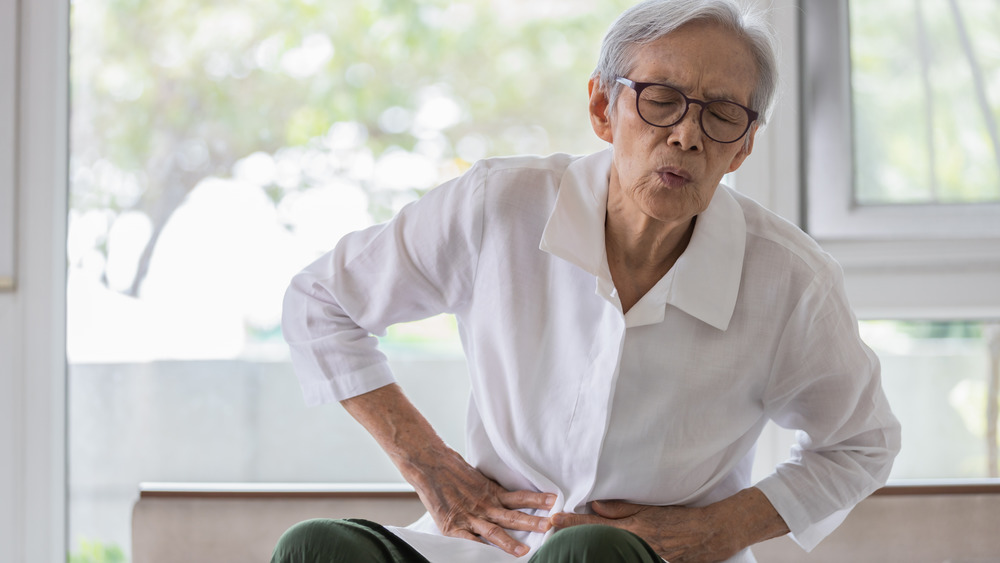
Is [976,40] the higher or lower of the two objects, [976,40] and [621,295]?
the higher

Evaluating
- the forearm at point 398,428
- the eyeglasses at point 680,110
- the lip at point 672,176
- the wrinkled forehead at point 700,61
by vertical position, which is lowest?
the forearm at point 398,428

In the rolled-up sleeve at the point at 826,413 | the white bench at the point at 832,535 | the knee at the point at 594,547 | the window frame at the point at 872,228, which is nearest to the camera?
the knee at the point at 594,547

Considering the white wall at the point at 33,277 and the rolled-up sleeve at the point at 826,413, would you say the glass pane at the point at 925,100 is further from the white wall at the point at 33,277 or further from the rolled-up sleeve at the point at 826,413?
the white wall at the point at 33,277

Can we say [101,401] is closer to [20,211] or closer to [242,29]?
[20,211]

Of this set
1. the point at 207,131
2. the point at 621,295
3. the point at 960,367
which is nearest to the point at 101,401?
the point at 207,131

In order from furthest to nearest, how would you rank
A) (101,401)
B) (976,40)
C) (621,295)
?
1. (101,401)
2. (976,40)
3. (621,295)

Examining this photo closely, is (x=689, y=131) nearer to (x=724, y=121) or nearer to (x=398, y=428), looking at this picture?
(x=724, y=121)

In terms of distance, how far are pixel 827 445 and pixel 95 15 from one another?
1993 millimetres

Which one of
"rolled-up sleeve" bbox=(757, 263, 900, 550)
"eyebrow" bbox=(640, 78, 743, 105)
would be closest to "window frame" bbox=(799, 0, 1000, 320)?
"rolled-up sleeve" bbox=(757, 263, 900, 550)

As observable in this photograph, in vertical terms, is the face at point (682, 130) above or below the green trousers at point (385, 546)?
above

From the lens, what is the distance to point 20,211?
207cm

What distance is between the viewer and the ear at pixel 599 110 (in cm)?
124

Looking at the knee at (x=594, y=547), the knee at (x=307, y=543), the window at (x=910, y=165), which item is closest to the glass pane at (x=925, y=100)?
the window at (x=910, y=165)

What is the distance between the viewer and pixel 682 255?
1.25 m
